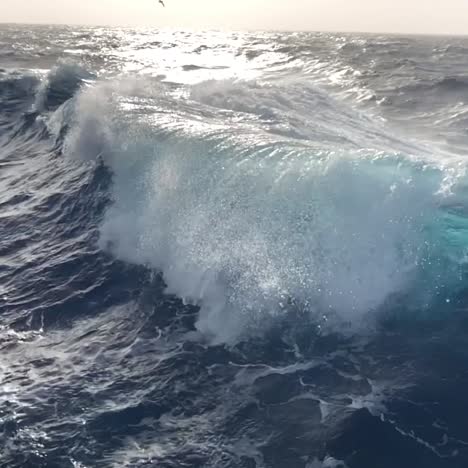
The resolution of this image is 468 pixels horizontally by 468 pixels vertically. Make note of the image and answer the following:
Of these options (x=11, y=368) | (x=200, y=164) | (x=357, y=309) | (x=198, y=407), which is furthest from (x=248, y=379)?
(x=200, y=164)

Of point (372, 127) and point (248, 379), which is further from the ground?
point (372, 127)

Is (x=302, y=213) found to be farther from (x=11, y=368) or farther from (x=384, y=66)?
(x=384, y=66)

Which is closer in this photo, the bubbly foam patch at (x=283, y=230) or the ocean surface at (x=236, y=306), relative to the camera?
the ocean surface at (x=236, y=306)

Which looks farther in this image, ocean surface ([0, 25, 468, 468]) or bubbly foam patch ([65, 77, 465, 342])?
bubbly foam patch ([65, 77, 465, 342])

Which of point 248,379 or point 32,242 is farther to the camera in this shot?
point 32,242
